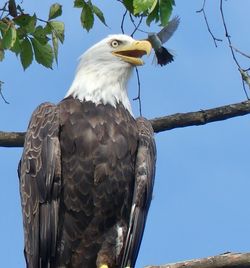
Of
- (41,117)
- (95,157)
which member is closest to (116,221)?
(95,157)

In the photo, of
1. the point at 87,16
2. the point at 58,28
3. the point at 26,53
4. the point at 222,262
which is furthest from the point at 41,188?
the point at 222,262

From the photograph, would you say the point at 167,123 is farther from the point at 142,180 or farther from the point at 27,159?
the point at 27,159

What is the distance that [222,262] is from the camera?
11.4ft

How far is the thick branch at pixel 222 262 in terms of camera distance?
11.3 ft

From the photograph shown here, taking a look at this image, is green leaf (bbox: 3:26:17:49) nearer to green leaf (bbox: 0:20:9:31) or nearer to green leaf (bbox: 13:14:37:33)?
green leaf (bbox: 0:20:9:31)

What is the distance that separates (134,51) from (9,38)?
4.24ft

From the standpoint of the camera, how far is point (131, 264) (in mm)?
5031

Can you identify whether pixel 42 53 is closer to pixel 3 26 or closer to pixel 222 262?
pixel 3 26

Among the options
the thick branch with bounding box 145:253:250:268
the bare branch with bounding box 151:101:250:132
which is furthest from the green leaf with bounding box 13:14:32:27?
the thick branch with bounding box 145:253:250:268

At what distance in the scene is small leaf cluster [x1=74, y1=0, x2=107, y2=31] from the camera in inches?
188

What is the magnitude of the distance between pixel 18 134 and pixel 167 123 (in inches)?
38.3

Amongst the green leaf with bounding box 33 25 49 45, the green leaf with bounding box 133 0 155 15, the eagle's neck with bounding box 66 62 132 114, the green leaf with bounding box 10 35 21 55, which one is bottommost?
the eagle's neck with bounding box 66 62 132 114

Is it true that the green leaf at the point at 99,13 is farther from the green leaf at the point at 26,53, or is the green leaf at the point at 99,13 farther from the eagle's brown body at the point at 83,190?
the eagle's brown body at the point at 83,190

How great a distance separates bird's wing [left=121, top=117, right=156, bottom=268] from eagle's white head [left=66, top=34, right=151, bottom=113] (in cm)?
36
